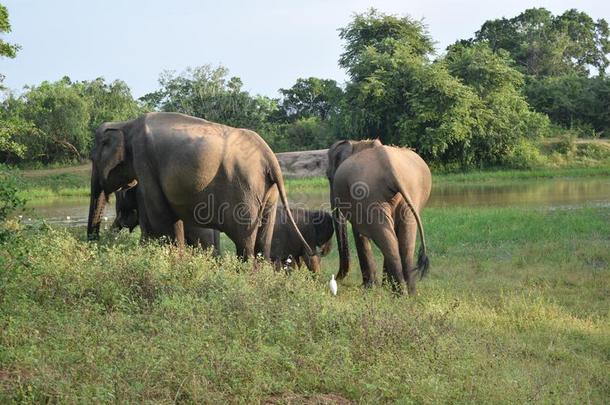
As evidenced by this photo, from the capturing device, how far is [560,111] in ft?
136

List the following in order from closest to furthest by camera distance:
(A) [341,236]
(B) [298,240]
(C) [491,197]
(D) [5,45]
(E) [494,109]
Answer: (A) [341,236] < (B) [298,240] < (D) [5,45] < (C) [491,197] < (E) [494,109]

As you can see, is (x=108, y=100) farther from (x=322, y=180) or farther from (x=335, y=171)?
(x=335, y=171)

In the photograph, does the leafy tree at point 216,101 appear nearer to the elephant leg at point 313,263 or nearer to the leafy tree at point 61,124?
the leafy tree at point 61,124

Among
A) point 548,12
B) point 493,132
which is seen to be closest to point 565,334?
point 493,132

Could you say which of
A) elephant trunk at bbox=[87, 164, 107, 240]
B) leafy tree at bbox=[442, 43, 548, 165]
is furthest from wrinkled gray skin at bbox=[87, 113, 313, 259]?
leafy tree at bbox=[442, 43, 548, 165]

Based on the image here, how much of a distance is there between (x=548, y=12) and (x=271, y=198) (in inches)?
2478

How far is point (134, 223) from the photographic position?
35.0 ft

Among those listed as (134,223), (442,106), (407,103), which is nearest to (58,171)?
(407,103)

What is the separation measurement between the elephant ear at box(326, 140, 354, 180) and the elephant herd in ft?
1.46

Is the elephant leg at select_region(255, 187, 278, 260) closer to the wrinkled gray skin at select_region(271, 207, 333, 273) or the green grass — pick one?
the wrinkled gray skin at select_region(271, 207, 333, 273)

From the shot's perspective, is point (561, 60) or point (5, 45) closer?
point (5, 45)

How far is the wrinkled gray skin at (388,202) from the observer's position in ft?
26.6

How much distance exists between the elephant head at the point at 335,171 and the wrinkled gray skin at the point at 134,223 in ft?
5.36

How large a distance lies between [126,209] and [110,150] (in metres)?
1.70
